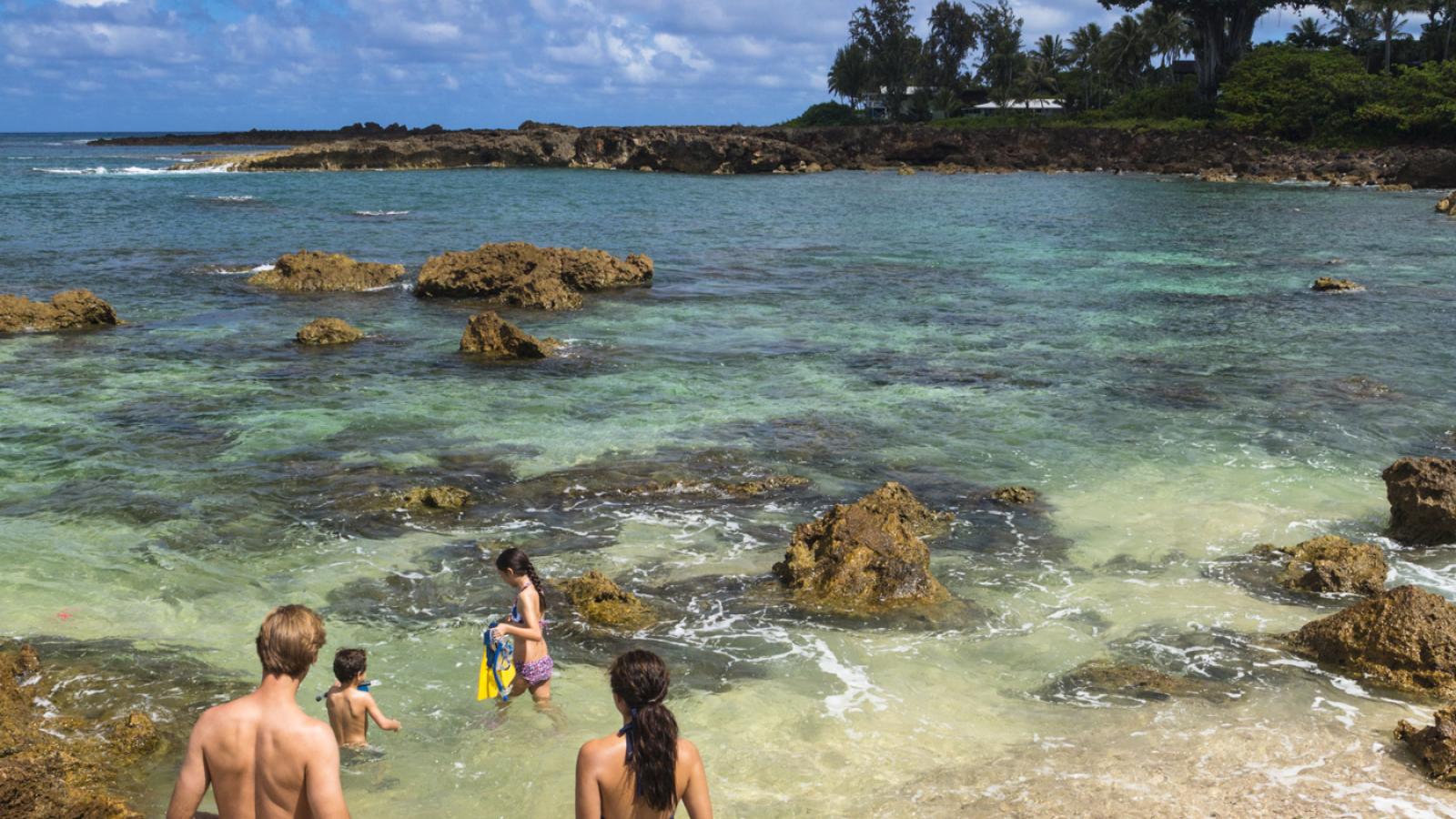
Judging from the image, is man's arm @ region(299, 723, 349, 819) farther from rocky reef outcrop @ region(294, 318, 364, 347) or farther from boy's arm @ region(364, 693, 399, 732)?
rocky reef outcrop @ region(294, 318, 364, 347)

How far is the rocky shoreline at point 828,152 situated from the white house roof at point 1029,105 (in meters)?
15.2

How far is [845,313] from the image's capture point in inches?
1021

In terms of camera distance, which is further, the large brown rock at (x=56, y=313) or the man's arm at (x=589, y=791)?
the large brown rock at (x=56, y=313)

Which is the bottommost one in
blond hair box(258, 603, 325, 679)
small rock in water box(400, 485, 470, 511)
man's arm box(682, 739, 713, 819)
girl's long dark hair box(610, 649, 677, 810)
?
small rock in water box(400, 485, 470, 511)

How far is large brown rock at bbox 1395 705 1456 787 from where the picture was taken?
6961 millimetres

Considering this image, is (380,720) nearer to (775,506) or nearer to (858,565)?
(858,565)

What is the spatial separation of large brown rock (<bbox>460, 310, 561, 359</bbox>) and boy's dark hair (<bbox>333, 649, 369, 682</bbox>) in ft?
43.5

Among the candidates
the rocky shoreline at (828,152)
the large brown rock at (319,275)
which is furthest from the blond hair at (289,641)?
the rocky shoreline at (828,152)

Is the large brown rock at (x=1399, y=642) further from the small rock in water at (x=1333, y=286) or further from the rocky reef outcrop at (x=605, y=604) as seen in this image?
the small rock in water at (x=1333, y=286)

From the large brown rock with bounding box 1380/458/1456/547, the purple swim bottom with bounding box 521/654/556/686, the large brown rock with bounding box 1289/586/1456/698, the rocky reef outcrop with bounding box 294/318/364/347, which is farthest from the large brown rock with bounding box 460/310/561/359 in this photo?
the large brown rock with bounding box 1289/586/1456/698

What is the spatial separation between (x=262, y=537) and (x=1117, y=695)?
8383 millimetres

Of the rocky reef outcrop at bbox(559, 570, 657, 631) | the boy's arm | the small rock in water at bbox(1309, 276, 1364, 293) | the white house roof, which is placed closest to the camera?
the boy's arm

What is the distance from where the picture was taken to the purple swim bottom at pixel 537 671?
7.99 m

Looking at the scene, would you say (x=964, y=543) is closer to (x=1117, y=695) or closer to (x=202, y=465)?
(x=1117, y=695)
